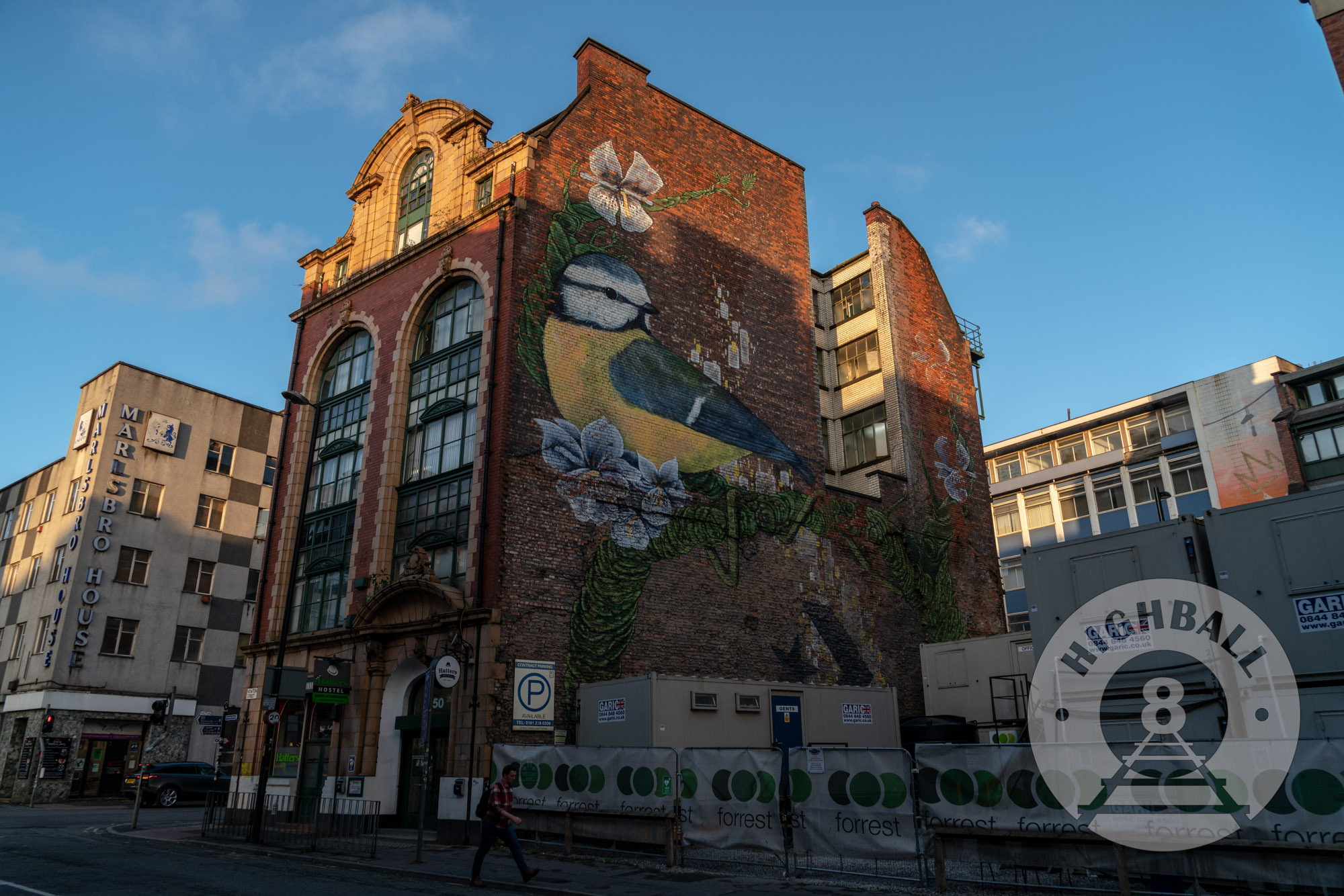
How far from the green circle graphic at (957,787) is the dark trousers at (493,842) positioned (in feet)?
20.8

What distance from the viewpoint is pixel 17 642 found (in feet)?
145

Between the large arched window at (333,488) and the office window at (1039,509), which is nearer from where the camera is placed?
the large arched window at (333,488)

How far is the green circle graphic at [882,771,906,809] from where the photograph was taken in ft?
42.9

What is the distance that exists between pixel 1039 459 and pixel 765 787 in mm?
57585

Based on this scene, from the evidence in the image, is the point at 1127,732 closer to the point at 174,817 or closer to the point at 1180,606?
the point at 1180,606

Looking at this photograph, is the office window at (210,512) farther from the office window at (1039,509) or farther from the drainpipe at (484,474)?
the office window at (1039,509)

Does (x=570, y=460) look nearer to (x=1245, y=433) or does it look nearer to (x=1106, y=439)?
(x=1245, y=433)

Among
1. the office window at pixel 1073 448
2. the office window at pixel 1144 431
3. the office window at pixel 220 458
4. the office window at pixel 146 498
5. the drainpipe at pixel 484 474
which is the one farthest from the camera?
the office window at pixel 1073 448

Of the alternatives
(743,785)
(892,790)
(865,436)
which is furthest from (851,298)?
(892,790)

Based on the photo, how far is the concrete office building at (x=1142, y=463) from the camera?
5362 centimetres

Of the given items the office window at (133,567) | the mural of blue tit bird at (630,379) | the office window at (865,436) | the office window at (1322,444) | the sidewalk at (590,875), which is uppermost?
the office window at (1322,444)

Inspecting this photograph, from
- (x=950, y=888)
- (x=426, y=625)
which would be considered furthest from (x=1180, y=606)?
(x=426, y=625)

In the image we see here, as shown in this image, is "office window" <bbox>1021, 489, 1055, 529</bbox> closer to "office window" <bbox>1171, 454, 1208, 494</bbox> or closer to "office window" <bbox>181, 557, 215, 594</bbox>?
"office window" <bbox>1171, 454, 1208, 494</bbox>

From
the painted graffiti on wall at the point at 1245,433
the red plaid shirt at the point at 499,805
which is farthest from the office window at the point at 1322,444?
the red plaid shirt at the point at 499,805
